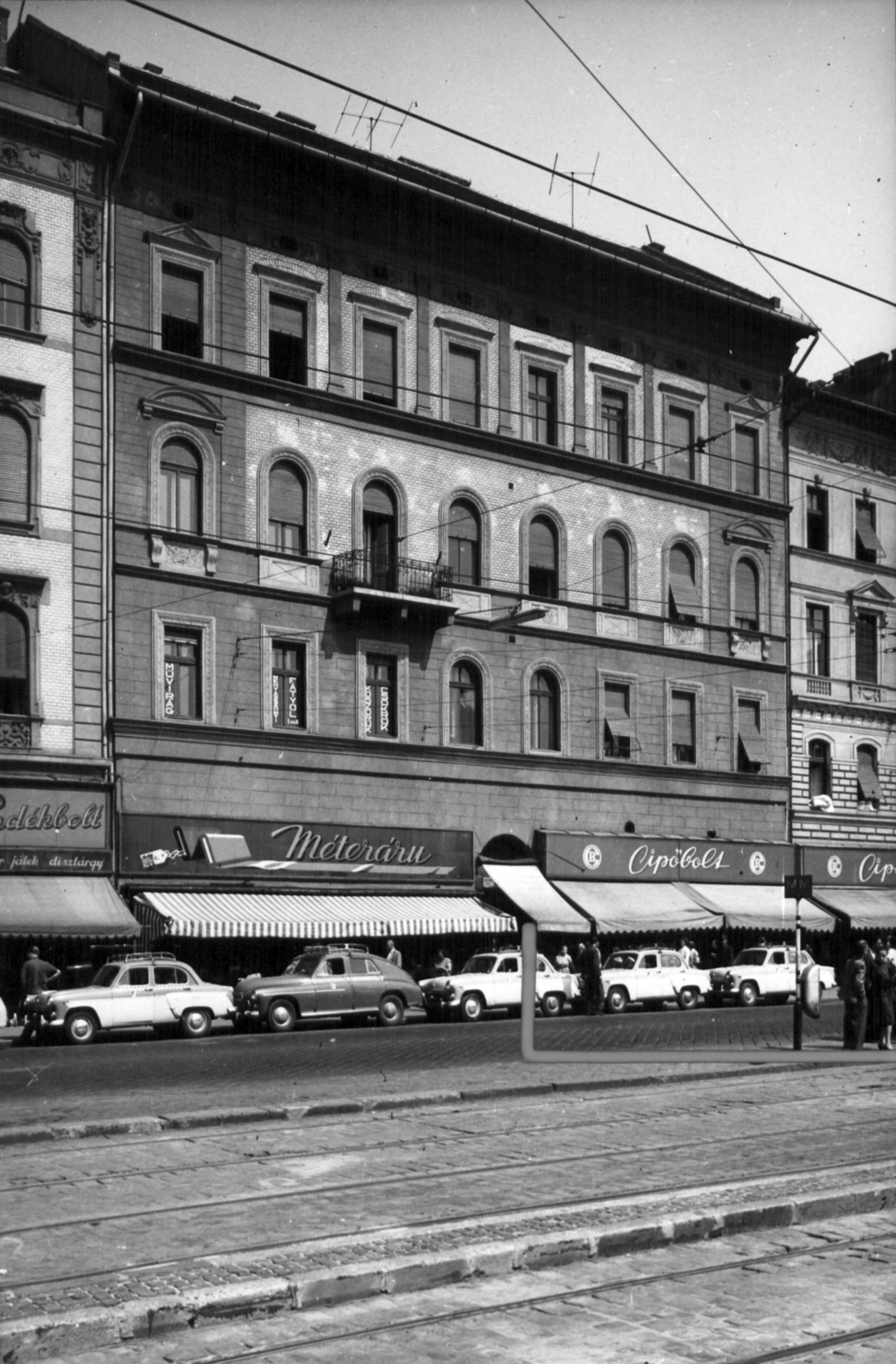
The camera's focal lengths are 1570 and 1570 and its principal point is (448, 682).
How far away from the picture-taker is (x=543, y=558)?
39.2 meters

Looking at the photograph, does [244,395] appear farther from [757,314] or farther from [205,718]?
[757,314]

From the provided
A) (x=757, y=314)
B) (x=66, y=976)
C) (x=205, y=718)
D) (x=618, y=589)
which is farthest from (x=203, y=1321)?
(x=757, y=314)

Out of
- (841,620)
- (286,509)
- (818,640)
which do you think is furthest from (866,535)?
(286,509)

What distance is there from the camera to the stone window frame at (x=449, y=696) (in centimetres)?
3688

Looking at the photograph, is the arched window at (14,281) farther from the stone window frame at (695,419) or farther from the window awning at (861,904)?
the window awning at (861,904)

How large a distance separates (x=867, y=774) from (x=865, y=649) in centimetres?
366

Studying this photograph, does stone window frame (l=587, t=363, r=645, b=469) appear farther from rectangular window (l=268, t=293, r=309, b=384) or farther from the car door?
the car door

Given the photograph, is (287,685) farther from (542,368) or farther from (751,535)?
(751,535)

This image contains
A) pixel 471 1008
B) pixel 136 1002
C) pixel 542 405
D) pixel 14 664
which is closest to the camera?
pixel 136 1002

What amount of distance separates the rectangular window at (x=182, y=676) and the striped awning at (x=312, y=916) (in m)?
3.83

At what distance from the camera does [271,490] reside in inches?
1369

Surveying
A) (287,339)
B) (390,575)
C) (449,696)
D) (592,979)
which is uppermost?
(287,339)

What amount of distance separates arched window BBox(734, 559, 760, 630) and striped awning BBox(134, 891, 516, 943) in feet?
40.1

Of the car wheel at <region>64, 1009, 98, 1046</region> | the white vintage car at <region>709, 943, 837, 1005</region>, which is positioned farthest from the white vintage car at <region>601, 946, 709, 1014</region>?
the car wheel at <region>64, 1009, 98, 1046</region>
